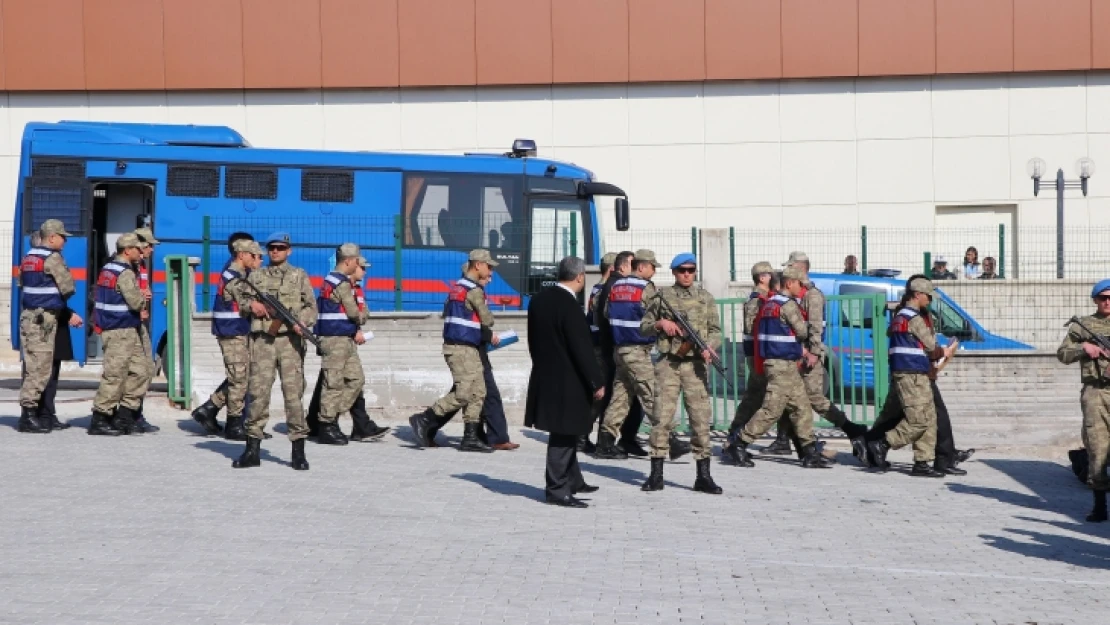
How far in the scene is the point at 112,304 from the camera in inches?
543

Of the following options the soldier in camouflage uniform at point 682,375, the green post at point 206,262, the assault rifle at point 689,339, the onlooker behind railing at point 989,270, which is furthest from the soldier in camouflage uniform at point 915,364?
the green post at point 206,262

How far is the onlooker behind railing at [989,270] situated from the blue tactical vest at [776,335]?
299 inches

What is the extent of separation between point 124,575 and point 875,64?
22.3 m

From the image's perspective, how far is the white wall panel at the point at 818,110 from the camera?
93.5ft

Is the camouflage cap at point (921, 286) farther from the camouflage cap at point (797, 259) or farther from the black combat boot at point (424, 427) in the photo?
the black combat boot at point (424, 427)

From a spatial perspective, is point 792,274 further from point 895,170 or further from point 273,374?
point 895,170

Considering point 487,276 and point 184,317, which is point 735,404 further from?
point 184,317

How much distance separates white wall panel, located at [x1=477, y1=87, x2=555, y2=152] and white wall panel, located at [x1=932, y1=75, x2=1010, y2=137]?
283 inches

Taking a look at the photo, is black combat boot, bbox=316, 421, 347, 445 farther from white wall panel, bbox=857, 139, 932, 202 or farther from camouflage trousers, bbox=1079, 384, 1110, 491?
white wall panel, bbox=857, 139, 932, 202

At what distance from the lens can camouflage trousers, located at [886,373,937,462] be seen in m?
12.9

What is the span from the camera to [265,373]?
1196 centimetres

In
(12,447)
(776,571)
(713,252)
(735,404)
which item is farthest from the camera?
(713,252)

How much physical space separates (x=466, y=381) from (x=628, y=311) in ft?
5.14

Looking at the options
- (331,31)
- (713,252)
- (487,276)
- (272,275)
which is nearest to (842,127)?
(331,31)
